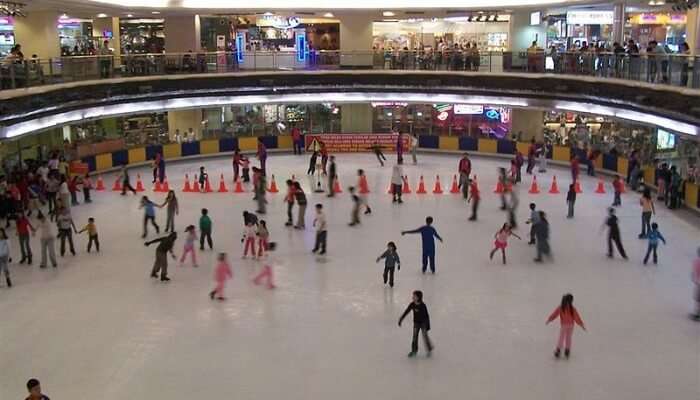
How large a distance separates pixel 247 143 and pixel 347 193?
1065cm

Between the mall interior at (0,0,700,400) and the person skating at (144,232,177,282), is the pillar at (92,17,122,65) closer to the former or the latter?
the mall interior at (0,0,700,400)

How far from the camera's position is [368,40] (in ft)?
127

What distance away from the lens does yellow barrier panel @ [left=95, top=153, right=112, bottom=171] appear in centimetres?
3166

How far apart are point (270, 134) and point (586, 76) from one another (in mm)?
14130

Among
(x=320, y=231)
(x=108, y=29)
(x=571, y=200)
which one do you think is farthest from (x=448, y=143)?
(x=108, y=29)

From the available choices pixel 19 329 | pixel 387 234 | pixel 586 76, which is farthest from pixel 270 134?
pixel 19 329

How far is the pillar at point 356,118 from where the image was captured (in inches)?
1500

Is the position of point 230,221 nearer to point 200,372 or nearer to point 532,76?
point 200,372

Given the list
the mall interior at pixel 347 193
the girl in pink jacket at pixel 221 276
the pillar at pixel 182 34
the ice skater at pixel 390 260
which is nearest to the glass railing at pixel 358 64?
the mall interior at pixel 347 193

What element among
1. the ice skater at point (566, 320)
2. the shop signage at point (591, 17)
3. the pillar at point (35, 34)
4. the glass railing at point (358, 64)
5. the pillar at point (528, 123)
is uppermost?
the shop signage at point (591, 17)

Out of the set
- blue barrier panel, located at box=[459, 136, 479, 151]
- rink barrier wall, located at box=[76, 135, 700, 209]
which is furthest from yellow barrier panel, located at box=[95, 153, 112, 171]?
blue barrier panel, located at box=[459, 136, 479, 151]

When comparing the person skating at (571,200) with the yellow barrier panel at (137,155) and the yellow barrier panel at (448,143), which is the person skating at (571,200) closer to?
the yellow barrier panel at (448,143)

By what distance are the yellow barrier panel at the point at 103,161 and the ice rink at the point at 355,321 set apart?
31.1 ft

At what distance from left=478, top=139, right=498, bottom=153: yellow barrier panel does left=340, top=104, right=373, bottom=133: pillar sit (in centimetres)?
561
